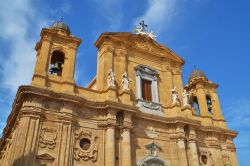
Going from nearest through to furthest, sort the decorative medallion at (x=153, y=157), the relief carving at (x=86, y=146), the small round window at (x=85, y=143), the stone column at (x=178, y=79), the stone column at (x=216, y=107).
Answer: the relief carving at (x=86, y=146), the small round window at (x=85, y=143), the decorative medallion at (x=153, y=157), the stone column at (x=178, y=79), the stone column at (x=216, y=107)

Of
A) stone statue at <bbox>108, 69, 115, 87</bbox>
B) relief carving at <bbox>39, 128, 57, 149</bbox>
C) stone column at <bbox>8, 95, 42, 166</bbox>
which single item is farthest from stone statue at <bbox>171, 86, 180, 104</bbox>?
stone column at <bbox>8, 95, 42, 166</bbox>

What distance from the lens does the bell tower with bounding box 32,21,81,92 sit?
16625 millimetres

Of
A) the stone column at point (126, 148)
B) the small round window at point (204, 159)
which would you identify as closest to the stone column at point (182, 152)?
the small round window at point (204, 159)

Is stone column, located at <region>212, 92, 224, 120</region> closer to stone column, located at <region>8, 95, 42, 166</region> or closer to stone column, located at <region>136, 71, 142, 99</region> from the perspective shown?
stone column, located at <region>136, 71, 142, 99</region>

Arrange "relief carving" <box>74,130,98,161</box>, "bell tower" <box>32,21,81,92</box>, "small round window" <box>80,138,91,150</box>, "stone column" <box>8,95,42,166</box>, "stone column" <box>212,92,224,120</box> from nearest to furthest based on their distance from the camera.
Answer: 1. "stone column" <box>8,95,42,166</box>
2. "relief carving" <box>74,130,98,161</box>
3. "small round window" <box>80,138,91,150</box>
4. "bell tower" <box>32,21,81,92</box>
5. "stone column" <box>212,92,224,120</box>

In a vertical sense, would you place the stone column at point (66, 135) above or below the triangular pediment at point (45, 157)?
above

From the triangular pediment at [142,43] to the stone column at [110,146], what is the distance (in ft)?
22.4

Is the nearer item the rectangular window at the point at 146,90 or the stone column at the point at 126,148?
the stone column at the point at 126,148

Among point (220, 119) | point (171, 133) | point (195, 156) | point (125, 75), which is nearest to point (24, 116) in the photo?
point (125, 75)

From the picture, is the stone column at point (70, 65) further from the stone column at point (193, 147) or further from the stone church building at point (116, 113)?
the stone column at point (193, 147)

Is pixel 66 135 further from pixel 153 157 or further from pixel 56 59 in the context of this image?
pixel 56 59

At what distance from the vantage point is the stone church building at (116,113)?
14.9 metres

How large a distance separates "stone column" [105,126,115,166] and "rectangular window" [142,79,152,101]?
4.31m

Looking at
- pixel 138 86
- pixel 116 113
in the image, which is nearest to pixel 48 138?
pixel 116 113
